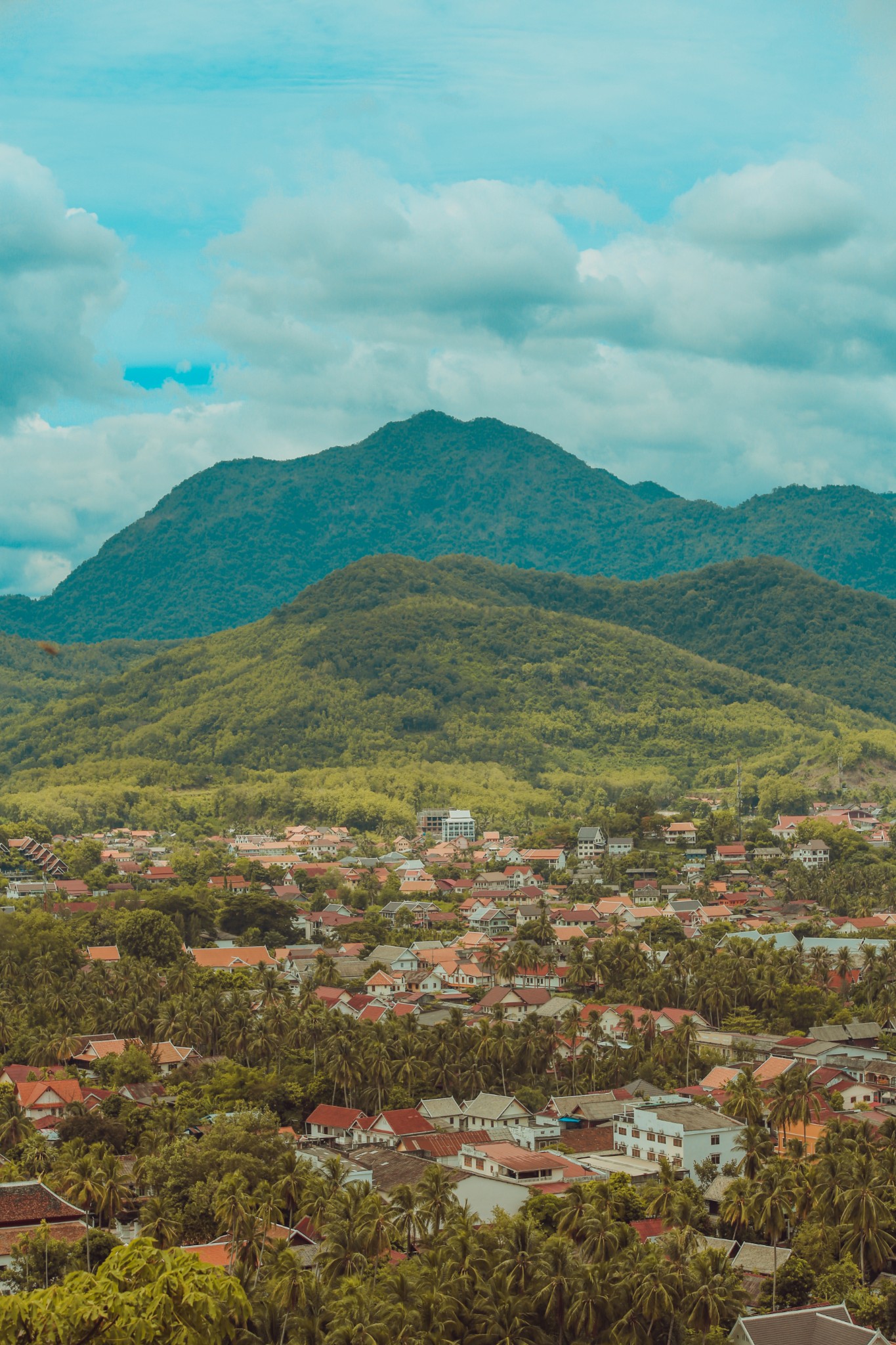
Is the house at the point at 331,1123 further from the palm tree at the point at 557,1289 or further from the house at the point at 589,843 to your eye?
the house at the point at 589,843

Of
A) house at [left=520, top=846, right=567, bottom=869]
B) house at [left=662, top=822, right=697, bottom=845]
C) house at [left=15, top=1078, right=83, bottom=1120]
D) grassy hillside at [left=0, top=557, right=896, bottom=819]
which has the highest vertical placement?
grassy hillside at [left=0, top=557, right=896, bottom=819]

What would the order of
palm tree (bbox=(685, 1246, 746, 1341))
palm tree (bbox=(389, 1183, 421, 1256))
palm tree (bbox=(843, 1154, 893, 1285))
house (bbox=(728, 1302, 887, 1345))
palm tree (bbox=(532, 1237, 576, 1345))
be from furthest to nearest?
palm tree (bbox=(389, 1183, 421, 1256)) < palm tree (bbox=(843, 1154, 893, 1285)) < palm tree (bbox=(685, 1246, 746, 1341)) < palm tree (bbox=(532, 1237, 576, 1345)) < house (bbox=(728, 1302, 887, 1345))

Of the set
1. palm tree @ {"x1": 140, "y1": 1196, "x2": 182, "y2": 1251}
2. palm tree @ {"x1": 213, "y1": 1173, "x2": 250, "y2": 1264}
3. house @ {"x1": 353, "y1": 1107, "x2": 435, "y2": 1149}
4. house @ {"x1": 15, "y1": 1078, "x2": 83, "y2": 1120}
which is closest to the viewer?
palm tree @ {"x1": 213, "y1": 1173, "x2": 250, "y2": 1264}

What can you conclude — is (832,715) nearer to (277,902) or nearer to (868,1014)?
(277,902)

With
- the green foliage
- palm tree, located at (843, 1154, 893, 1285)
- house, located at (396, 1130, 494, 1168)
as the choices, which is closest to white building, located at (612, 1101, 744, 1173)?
house, located at (396, 1130, 494, 1168)

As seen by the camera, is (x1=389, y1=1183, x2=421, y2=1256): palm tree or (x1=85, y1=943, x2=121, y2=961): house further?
(x1=85, y1=943, x2=121, y2=961): house

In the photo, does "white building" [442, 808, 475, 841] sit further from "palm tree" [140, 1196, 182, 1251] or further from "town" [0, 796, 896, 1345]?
"palm tree" [140, 1196, 182, 1251]

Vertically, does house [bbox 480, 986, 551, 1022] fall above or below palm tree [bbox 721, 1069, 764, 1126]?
below

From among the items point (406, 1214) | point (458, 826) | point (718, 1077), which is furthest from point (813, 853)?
point (406, 1214)
